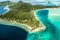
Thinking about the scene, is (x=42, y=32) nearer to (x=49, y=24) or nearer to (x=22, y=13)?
(x=49, y=24)

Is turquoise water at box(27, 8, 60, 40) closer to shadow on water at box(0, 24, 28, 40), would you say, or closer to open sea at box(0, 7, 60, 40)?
open sea at box(0, 7, 60, 40)

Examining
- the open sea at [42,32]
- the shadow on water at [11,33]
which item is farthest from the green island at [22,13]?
the shadow on water at [11,33]

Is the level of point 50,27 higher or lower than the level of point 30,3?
lower

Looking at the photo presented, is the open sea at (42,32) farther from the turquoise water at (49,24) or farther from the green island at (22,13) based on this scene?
the green island at (22,13)

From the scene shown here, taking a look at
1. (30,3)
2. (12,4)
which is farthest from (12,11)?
(30,3)

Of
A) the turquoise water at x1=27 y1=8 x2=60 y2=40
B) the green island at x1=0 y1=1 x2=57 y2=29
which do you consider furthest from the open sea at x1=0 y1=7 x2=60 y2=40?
the green island at x1=0 y1=1 x2=57 y2=29

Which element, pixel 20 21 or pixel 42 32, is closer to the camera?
pixel 42 32

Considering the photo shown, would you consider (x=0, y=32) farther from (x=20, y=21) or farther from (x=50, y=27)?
(x=50, y=27)
